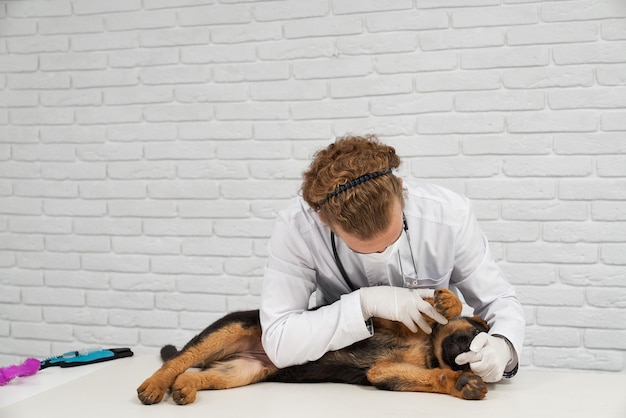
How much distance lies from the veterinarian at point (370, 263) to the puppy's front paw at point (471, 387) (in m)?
0.04

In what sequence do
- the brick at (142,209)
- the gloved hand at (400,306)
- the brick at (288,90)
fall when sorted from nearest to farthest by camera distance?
the gloved hand at (400,306)
the brick at (288,90)
the brick at (142,209)

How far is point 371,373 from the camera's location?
184 cm

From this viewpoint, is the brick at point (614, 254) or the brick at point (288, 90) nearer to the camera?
the brick at point (614, 254)

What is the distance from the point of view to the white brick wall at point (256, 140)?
114 inches

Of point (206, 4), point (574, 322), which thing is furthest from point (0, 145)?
point (574, 322)

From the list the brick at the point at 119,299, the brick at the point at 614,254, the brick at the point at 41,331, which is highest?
the brick at the point at 614,254

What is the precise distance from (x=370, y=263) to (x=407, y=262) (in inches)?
5.1

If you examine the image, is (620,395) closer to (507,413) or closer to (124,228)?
(507,413)

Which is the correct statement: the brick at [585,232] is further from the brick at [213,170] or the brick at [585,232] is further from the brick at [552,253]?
the brick at [213,170]

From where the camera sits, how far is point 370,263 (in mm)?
1919

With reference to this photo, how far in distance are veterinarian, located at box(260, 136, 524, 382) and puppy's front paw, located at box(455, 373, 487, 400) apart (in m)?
0.04

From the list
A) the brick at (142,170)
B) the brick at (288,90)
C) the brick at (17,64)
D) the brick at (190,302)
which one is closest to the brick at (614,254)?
the brick at (288,90)

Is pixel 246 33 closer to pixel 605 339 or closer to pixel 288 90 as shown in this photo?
pixel 288 90

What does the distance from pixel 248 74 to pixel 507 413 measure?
219 cm
